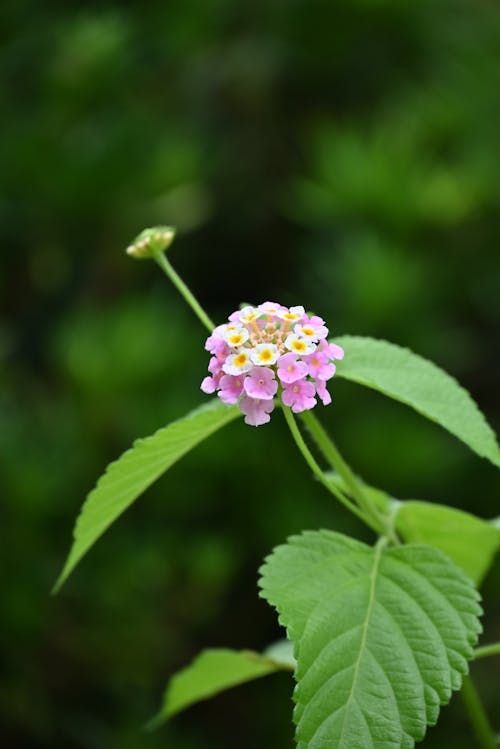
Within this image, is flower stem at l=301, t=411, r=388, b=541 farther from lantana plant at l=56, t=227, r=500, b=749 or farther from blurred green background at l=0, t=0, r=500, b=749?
blurred green background at l=0, t=0, r=500, b=749

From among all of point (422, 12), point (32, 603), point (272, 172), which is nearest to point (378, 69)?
point (422, 12)

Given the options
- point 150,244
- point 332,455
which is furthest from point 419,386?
point 150,244

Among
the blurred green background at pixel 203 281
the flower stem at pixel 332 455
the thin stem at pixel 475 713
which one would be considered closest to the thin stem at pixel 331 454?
the flower stem at pixel 332 455

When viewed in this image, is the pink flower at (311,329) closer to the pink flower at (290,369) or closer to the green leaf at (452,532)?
the pink flower at (290,369)

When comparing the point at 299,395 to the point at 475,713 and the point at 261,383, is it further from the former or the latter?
the point at 475,713

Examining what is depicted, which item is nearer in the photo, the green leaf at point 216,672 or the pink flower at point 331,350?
the pink flower at point 331,350
